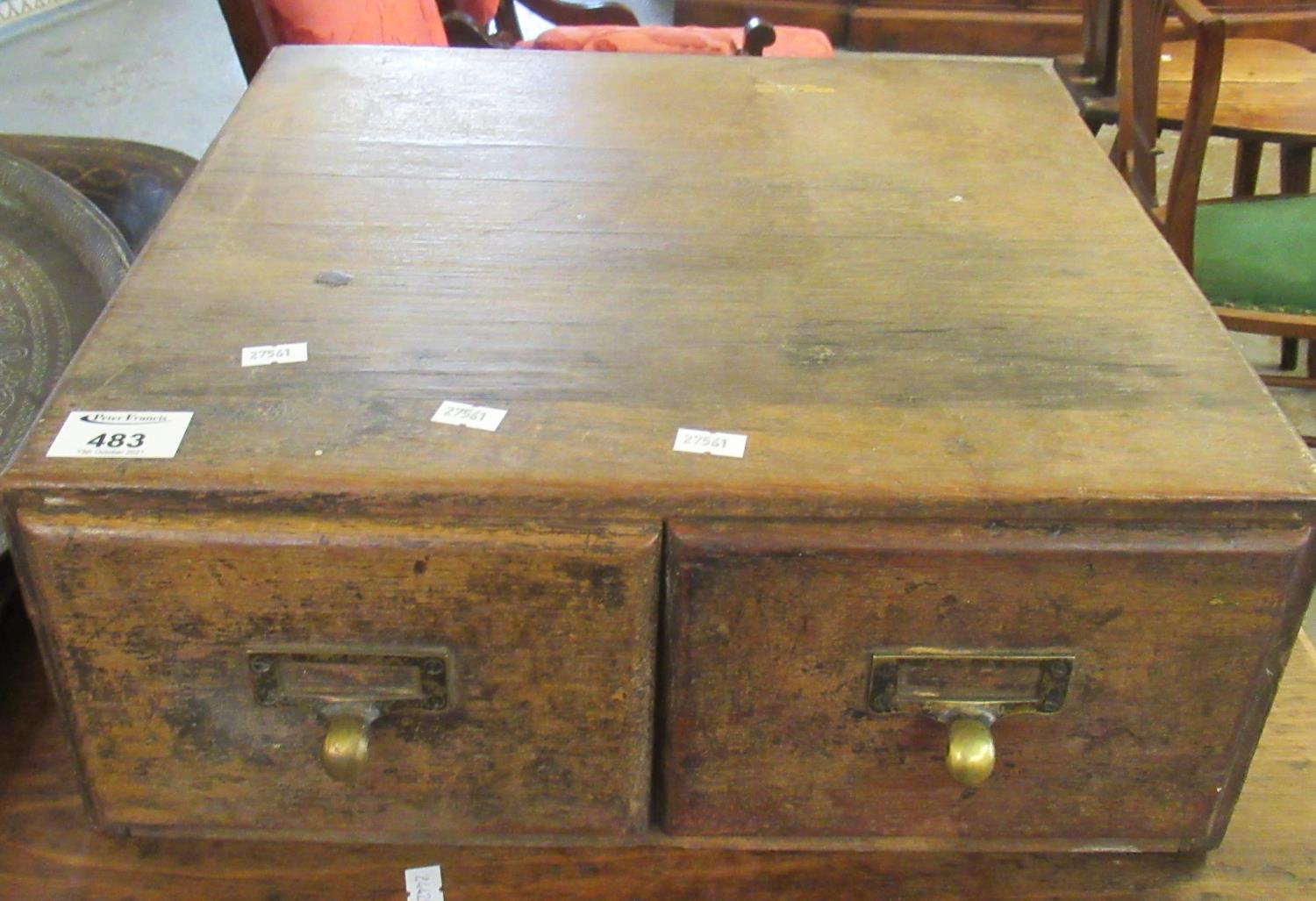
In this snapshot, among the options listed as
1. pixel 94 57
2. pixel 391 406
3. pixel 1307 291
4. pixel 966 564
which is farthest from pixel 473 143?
pixel 94 57

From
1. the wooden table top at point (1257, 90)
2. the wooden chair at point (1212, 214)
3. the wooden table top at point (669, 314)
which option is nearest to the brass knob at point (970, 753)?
the wooden table top at point (669, 314)

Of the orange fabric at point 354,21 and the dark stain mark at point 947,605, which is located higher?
the orange fabric at point 354,21

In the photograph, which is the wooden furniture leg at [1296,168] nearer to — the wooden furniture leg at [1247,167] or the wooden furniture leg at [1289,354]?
the wooden furniture leg at [1247,167]

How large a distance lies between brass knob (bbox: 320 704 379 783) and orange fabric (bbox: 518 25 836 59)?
1.69 meters

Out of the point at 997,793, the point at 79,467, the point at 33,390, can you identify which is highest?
the point at 79,467

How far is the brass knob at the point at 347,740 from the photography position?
0.65 m

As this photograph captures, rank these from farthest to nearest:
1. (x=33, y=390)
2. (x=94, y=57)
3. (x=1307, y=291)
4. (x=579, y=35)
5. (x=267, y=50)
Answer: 1. (x=94, y=57)
2. (x=579, y=35)
3. (x=1307, y=291)
4. (x=267, y=50)
5. (x=33, y=390)

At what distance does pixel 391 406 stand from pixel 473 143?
15.2 inches

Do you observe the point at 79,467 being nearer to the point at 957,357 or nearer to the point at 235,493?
the point at 235,493

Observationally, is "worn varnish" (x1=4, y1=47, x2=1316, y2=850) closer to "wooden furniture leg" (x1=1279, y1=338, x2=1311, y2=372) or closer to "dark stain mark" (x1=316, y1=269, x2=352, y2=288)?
"dark stain mark" (x1=316, y1=269, x2=352, y2=288)

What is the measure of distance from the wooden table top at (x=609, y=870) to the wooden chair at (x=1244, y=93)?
154 cm

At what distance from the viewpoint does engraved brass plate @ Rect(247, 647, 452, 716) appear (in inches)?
26.0

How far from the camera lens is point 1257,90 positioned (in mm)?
2129

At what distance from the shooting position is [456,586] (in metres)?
0.64
